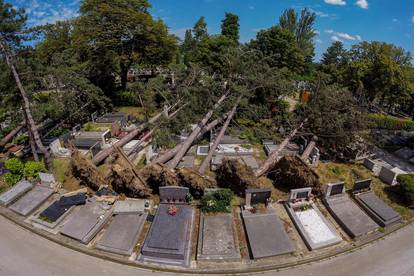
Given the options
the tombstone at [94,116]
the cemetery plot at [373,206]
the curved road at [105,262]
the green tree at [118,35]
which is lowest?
the curved road at [105,262]

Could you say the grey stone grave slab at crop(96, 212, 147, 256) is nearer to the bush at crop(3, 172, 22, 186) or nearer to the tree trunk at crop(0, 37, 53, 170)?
the tree trunk at crop(0, 37, 53, 170)

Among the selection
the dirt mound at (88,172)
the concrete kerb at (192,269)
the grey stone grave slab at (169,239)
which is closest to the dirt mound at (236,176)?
the grey stone grave slab at (169,239)

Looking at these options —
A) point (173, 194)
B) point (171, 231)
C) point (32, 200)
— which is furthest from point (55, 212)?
point (171, 231)

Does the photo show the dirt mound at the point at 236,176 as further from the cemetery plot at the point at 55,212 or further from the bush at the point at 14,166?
the bush at the point at 14,166

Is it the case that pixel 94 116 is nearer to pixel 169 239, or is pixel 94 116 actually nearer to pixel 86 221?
pixel 86 221

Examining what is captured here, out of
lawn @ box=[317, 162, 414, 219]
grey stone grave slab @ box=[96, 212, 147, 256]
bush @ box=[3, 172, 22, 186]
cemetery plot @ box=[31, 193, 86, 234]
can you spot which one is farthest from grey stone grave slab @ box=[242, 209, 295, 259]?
bush @ box=[3, 172, 22, 186]
